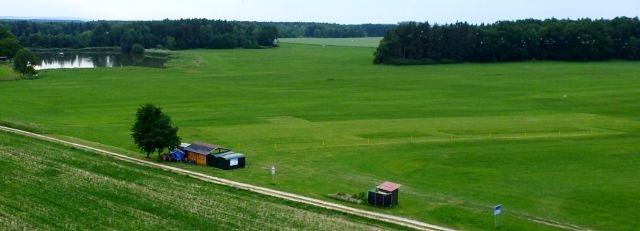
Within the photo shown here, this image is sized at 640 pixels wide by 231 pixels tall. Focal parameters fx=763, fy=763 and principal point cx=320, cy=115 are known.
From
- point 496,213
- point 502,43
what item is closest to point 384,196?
point 496,213

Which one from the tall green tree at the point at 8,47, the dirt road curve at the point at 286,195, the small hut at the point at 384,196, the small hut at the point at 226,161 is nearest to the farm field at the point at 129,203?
the dirt road curve at the point at 286,195

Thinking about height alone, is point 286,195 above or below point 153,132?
below

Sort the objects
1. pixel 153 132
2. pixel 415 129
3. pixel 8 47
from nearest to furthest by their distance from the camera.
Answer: pixel 153 132 → pixel 415 129 → pixel 8 47

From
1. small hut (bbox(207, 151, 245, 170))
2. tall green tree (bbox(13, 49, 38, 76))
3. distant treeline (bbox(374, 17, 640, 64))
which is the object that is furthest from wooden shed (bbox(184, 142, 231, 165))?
distant treeline (bbox(374, 17, 640, 64))

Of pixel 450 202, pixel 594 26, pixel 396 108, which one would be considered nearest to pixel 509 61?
pixel 594 26

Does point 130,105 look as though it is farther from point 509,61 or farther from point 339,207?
point 509,61

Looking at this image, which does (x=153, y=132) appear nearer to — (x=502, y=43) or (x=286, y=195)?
(x=286, y=195)

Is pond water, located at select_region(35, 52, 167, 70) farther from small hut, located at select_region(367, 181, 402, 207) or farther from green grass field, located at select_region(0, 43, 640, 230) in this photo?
small hut, located at select_region(367, 181, 402, 207)
